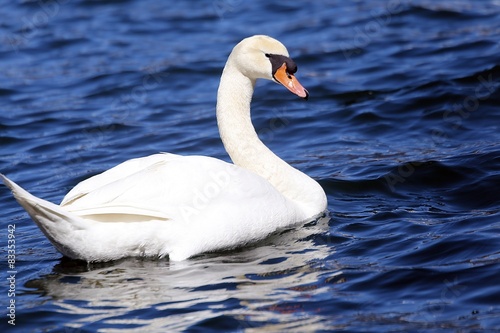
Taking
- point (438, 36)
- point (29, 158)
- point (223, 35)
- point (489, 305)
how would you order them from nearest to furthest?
1. point (489, 305)
2. point (29, 158)
3. point (438, 36)
4. point (223, 35)

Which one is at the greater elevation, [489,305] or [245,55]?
[245,55]

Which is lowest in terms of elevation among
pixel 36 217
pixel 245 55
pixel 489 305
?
pixel 489 305

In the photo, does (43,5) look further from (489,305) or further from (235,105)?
(489,305)

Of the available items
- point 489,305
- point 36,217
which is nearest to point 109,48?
point 36,217

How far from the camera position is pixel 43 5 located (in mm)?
17828

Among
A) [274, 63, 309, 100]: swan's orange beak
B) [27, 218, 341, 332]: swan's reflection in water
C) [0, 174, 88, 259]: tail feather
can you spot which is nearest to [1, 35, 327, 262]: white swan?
[0, 174, 88, 259]: tail feather

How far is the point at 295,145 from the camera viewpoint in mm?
10391

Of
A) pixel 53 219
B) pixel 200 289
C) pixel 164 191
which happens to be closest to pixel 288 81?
pixel 164 191

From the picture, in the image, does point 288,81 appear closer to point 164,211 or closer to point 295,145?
point 164,211

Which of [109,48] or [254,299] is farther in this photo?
[109,48]

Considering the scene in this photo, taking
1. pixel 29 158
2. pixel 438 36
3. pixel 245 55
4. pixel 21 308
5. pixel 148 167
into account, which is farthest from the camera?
pixel 438 36

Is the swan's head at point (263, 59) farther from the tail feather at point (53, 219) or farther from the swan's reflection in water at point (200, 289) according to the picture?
the tail feather at point (53, 219)

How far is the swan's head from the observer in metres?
7.75

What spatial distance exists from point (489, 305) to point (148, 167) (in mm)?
2717
